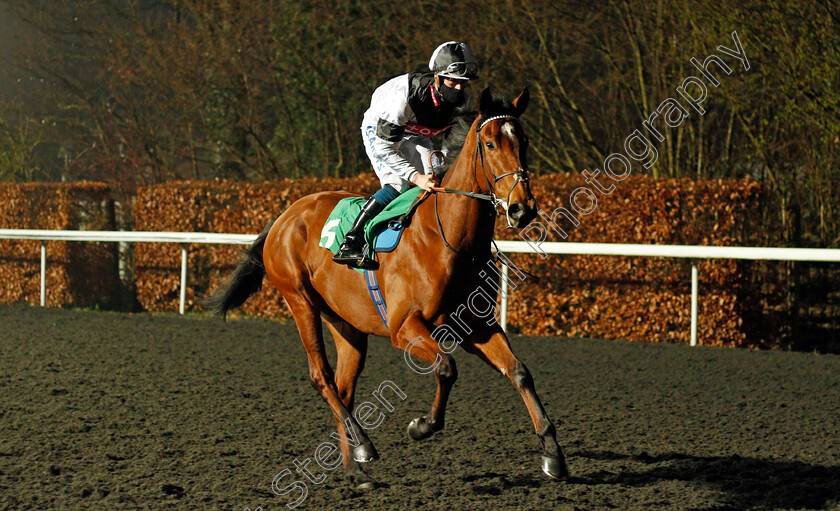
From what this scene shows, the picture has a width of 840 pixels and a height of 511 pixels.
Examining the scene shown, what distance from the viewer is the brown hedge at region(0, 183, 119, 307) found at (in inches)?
483

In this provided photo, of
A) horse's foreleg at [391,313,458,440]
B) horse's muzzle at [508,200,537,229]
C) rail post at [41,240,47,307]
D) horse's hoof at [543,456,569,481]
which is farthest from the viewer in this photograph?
rail post at [41,240,47,307]

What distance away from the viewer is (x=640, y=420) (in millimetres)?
5305

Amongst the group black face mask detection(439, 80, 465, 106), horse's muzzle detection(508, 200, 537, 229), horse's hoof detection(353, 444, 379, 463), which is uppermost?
black face mask detection(439, 80, 465, 106)

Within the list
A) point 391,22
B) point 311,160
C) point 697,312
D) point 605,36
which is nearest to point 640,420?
point 697,312

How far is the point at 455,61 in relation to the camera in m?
4.03

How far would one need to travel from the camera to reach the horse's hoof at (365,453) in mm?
4008

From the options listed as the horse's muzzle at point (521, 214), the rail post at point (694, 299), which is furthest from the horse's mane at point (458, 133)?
the rail post at point (694, 299)

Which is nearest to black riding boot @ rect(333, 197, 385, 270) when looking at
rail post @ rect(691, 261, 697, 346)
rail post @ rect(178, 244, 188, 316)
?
rail post @ rect(691, 261, 697, 346)

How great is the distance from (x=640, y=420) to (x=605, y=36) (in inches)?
228

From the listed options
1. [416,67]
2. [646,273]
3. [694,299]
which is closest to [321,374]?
[694,299]

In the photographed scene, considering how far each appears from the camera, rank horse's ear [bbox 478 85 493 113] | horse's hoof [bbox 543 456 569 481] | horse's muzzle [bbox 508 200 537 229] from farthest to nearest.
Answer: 1. horse's ear [bbox 478 85 493 113]
2. horse's hoof [bbox 543 456 569 481]
3. horse's muzzle [bbox 508 200 537 229]

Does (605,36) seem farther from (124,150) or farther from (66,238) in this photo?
(124,150)

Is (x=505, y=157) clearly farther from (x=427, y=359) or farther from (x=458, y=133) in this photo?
(x=427, y=359)

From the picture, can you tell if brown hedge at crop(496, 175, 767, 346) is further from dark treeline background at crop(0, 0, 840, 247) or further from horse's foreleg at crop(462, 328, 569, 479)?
horse's foreleg at crop(462, 328, 569, 479)
